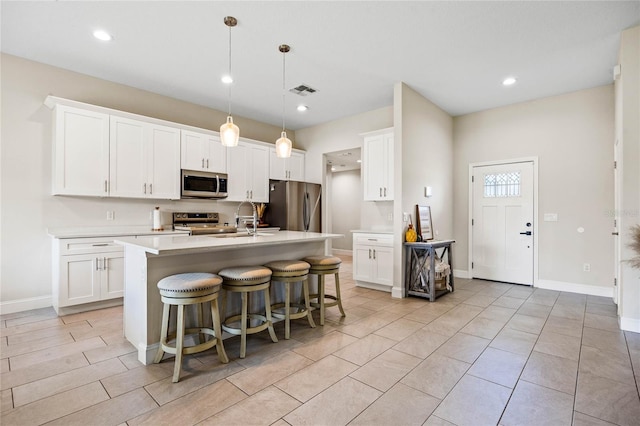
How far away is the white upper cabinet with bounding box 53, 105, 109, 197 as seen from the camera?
11.9 feet

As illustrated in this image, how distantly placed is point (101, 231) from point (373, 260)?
12.1 ft

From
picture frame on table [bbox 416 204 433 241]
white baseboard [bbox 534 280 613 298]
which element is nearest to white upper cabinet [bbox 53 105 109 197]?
picture frame on table [bbox 416 204 433 241]

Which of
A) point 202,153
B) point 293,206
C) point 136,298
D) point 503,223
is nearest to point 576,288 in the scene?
point 503,223

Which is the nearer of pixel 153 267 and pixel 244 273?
pixel 153 267

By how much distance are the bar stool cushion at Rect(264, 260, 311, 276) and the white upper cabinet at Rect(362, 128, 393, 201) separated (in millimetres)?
2232

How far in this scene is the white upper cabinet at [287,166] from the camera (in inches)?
232

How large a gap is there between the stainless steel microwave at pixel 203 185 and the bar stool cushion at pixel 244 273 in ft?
8.14

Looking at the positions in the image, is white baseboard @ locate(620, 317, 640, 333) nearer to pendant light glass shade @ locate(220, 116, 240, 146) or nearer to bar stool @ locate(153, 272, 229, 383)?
bar stool @ locate(153, 272, 229, 383)

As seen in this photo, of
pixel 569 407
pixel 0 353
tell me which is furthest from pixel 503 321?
pixel 0 353

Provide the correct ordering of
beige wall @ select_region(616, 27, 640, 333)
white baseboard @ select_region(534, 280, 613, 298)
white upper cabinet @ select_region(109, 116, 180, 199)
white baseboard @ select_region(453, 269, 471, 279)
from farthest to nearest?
white baseboard @ select_region(453, 269, 471, 279) < white baseboard @ select_region(534, 280, 613, 298) < white upper cabinet @ select_region(109, 116, 180, 199) < beige wall @ select_region(616, 27, 640, 333)

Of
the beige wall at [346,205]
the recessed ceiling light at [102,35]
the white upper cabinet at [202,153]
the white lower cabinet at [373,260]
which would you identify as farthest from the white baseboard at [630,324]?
the beige wall at [346,205]

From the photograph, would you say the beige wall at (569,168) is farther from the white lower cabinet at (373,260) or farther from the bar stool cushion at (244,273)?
the bar stool cushion at (244,273)

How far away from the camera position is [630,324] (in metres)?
3.02

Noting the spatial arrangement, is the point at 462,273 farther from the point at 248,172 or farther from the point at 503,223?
the point at 248,172
